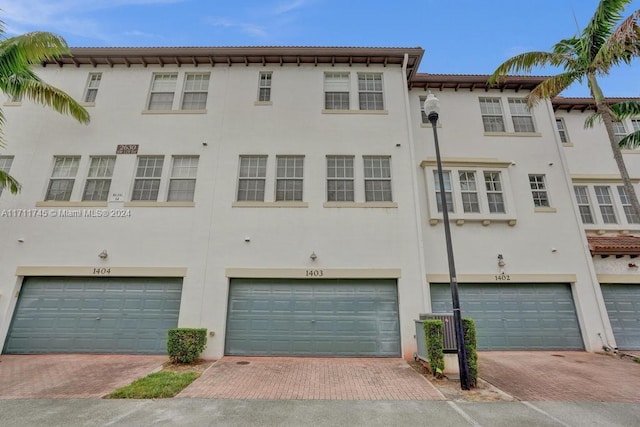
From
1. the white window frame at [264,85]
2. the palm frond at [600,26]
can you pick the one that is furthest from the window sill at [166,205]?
the palm frond at [600,26]

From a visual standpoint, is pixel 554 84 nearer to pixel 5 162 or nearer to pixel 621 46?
pixel 621 46

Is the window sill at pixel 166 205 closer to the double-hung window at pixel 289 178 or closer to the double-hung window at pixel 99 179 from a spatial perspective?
the double-hung window at pixel 99 179

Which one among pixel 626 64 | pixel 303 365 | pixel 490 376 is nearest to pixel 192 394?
pixel 303 365

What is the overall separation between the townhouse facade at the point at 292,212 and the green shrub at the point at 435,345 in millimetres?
2113

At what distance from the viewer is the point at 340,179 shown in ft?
39.0

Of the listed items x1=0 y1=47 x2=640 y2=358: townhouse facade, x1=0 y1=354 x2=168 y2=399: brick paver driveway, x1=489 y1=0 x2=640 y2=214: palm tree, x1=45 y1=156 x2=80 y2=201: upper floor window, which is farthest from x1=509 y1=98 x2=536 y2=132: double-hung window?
x1=45 y1=156 x2=80 y2=201: upper floor window

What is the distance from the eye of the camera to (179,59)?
13.2 metres

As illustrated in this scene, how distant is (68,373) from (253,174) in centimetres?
844

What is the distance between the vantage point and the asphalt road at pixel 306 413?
17.3 ft

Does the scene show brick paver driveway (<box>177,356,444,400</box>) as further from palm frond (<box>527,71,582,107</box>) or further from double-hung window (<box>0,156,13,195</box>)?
double-hung window (<box>0,156,13,195</box>)

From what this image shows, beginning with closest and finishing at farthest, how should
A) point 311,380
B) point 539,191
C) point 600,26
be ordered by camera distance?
point 311,380 → point 600,26 → point 539,191

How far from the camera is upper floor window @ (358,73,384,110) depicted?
13047 mm

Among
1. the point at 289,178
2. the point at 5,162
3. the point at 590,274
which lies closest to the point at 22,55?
the point at 5,162

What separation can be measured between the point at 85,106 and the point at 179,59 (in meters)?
4.54
